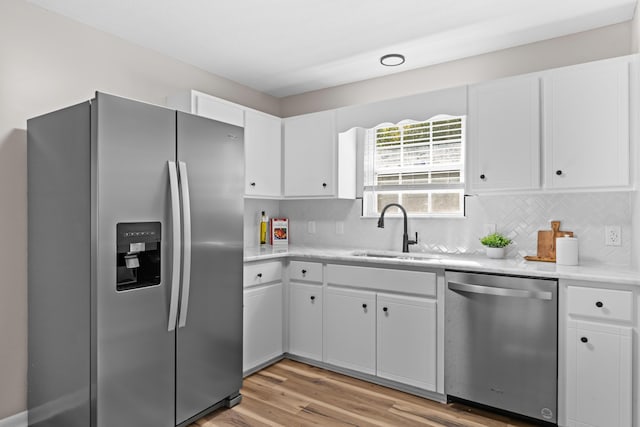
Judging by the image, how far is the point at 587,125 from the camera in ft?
7.89

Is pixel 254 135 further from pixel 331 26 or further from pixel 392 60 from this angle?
pixel 392 60

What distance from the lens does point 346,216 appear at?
372 cm

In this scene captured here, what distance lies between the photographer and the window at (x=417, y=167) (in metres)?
3.21

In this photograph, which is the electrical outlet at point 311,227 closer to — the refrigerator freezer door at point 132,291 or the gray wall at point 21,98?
the refrigerator freezer door at point 132,291

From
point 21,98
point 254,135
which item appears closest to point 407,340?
point 254,135

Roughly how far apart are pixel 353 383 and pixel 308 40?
98.4 inches

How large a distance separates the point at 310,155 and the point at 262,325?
1.51 metres

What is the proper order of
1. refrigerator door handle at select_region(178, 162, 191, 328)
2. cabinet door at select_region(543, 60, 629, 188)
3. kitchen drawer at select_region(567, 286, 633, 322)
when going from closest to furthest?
kitchen drawer at select_region(567, 286, 633, 322), refrigerator door handle at select_region(178, 162, 191, 328), cabinet door at select_region(543, 60, 629, 188)

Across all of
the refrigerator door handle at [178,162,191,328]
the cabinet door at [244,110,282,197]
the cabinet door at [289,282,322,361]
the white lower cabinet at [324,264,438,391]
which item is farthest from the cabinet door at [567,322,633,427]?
the cabinet door at [244,110,282,197]

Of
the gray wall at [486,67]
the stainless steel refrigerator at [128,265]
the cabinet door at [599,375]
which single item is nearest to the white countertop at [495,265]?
the cabinet door at [599,375]

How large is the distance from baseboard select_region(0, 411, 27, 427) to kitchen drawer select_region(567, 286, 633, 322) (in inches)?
125

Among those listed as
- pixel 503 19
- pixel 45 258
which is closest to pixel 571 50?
pixel 503 19

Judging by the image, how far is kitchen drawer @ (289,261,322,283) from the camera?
3.14m

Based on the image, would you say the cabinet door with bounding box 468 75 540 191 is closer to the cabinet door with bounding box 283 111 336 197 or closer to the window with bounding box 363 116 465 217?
the window with bounding box 363 116 465 217
